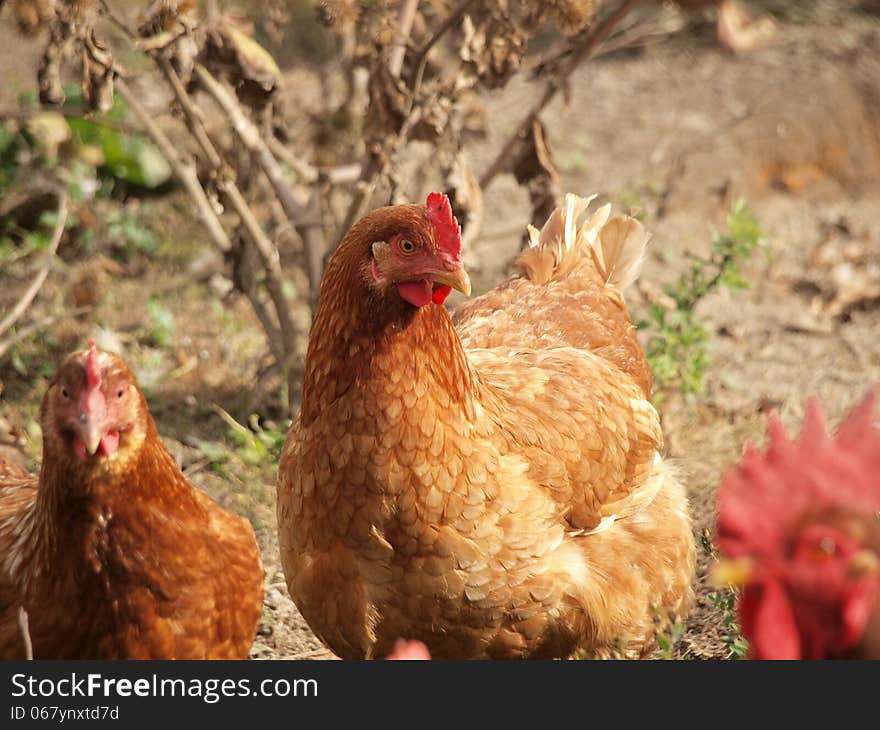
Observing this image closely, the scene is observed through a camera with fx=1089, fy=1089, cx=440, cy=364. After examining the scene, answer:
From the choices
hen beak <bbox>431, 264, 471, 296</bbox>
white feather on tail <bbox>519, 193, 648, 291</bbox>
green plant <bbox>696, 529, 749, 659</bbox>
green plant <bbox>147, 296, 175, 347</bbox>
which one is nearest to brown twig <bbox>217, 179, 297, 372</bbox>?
green plant <bbox>147, 296, 175, 347</bbox>

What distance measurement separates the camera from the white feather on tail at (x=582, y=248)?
13.5 ft

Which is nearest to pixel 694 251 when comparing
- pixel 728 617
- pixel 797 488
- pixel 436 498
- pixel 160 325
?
pixel 160 325

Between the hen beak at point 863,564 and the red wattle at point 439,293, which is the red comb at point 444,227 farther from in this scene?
the hen beak at point 863,564

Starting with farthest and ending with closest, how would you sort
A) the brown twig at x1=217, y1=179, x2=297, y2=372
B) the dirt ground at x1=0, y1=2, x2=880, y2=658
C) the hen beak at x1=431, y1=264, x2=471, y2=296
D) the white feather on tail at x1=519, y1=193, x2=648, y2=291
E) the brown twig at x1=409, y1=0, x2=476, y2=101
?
the dirt ground at x1=0, y1=2, x2=880, y2=658, the brown twig at x1=217, y1=179, x2=297, y2=372, the white feather on tail at x1=519, y1=193, x2=648, y2=291, the brown twig at x1=409, y1=0, x2=476, y2=101, the hen beak at x1=431, y1=264, x2=471, y2=296

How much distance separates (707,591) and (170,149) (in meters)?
2.71

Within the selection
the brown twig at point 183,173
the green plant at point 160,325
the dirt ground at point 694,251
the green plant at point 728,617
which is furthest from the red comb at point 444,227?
the green plant at point 160,325

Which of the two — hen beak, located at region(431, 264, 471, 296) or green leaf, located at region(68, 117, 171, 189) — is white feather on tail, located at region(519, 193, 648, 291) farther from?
green leaf, located at region(68, 117, 171, 189)

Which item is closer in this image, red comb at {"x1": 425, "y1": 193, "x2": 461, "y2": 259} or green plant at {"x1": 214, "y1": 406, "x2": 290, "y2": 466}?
red comb at {"x1": 425, "y1": 193, "x2": 461, "y2": 259}

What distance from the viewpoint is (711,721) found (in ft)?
6.52

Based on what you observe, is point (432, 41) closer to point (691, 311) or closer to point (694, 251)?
point (691, 311)

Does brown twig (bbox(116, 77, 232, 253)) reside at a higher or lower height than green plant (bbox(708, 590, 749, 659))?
higher

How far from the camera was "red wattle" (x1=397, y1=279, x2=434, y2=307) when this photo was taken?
2779 mm

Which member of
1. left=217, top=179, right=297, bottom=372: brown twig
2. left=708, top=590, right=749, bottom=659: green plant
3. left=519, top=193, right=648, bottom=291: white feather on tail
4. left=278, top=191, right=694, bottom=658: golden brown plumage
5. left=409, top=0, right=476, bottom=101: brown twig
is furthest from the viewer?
left=217, top=179, right=297, bottom=372: brown twig

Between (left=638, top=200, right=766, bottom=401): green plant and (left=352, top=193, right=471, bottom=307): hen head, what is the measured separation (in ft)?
6.59
